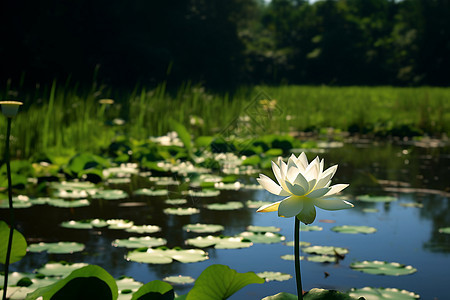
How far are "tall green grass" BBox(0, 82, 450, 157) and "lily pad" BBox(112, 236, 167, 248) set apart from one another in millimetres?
1895

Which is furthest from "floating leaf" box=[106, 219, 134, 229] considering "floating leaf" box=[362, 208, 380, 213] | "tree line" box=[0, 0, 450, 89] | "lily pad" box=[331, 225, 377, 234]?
"tree line" box=[0, 0, 450, 89]

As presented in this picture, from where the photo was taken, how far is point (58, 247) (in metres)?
1.95

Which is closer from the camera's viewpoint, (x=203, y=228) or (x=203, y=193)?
(x=203, y=228)

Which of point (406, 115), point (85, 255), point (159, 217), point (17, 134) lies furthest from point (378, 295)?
point (406, 115)

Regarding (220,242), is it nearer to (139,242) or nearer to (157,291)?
(139,242)

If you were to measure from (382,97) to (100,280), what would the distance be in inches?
426

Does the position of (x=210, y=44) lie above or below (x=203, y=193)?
above

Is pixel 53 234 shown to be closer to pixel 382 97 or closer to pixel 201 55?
pixel 382 97

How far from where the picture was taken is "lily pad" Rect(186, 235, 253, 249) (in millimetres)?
2020

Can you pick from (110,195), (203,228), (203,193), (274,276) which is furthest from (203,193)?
(274,276)

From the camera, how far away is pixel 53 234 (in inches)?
86.2

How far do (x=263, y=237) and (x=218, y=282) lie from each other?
1.11 metres

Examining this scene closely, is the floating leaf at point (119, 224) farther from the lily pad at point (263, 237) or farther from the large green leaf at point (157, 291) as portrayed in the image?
the large green leaf at point (157, 291)

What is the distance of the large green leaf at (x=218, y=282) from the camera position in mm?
1045
